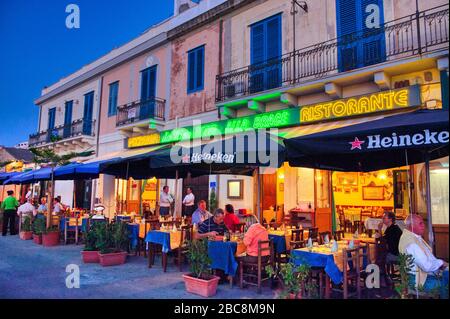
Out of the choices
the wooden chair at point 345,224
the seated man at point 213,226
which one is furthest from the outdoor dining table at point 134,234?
the wooden chair at point 345,224

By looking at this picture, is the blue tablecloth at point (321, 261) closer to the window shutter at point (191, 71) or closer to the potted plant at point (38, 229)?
the potted plant at point (38, 229)

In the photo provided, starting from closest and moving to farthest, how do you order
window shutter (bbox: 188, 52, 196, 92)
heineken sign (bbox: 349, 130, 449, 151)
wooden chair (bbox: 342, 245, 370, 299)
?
1. heineken sign (bbox: 349, 130, 449, 151)
2. wooden chair (bbox: 342, 245, 370, 299)
3. window shutter (bbox: 188, 52, 196, 92)

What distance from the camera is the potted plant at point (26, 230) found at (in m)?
13.2

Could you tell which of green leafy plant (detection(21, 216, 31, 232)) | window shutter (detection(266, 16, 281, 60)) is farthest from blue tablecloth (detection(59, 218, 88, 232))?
window shutter (detection(266, 16, 281, 60))

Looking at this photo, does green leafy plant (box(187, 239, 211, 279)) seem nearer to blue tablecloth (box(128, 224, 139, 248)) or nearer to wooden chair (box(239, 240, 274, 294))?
wooden chair (box(239, 240, 274, 294))

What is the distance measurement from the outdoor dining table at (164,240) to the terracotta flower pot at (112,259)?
0.73 meters

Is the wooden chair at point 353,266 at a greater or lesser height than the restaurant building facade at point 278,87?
lesser

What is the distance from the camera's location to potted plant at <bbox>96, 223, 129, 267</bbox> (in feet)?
27.3

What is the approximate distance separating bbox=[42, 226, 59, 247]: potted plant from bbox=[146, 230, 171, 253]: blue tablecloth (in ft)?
16.0

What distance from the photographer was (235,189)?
13734 millimetres

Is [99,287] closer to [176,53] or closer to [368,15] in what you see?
[368,15]

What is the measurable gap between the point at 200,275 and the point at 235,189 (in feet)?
25.4

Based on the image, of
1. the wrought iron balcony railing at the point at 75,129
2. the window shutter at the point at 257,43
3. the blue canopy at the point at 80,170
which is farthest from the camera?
the wrought iron balcony railing at the point at 75,129

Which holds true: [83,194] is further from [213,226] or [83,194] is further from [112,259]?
[213,226]
